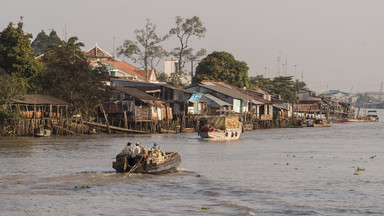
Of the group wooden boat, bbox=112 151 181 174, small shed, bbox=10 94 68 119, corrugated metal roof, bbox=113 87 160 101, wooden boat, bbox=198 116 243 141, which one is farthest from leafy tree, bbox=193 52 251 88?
wooden boat, bbox=112 151 181 174

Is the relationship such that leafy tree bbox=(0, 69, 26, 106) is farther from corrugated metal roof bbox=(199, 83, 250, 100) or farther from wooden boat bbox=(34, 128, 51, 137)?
corrugated metal roof bbox=(199, 83, 250, 100)

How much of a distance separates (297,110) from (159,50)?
39.2 m

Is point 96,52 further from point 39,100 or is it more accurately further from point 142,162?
point 142,162

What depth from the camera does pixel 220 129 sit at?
191ft

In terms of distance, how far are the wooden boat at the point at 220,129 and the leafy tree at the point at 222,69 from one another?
38.2 m

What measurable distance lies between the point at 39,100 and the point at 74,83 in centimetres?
598

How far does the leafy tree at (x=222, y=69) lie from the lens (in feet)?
326

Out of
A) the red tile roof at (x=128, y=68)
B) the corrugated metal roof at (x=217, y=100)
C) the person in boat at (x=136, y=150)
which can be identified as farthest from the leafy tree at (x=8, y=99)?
the red tile roof at (x=128, y=68)

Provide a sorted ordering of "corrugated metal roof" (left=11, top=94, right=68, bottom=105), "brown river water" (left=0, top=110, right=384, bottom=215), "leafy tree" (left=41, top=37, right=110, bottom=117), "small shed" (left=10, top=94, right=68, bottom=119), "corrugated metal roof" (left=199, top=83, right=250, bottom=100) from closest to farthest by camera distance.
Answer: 1. "brown river water" (left=0, top=110, right=384, bottom=215)
2. "corrugated metal roof" (left=11, top=94, right=68, bottom=105)
3. "small shed" (left=10, top=94, right=68, bottom=119)
4. "leafy tree" (left=41, top=37, right=110, bottom=117)
5. "corrugated metal roof" (left=199, top=83, right=250, bottom=100)

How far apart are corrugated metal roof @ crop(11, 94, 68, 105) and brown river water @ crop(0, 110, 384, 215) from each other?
11747 mm

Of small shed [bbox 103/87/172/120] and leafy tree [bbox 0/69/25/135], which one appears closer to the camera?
leafy tree [bbox 0/69/25/135]

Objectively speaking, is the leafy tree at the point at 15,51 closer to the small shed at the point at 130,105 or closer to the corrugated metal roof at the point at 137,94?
the small shed at the point at 130,105

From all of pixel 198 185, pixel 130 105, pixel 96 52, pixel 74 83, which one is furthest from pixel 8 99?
pixel 96 52

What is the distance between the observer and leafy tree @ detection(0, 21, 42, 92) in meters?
56.8
